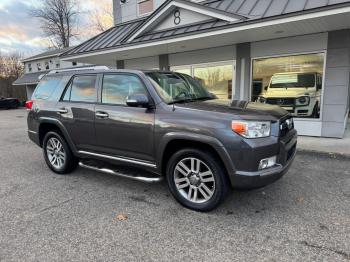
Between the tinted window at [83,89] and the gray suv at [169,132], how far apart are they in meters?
0.02

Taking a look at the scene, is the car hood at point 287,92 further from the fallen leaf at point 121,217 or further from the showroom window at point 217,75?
the fallen leaf at point 121,217

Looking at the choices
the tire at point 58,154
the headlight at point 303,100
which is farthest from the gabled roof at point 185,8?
the tire at point 58,154

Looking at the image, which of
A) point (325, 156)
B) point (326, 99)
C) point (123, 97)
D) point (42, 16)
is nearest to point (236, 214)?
point (123, 97)

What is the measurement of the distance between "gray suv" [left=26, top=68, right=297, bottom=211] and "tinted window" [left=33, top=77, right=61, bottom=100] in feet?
0.10

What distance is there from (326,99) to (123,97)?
6.23 meters

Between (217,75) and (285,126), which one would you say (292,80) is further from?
(285,126)

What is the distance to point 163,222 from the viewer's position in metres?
3.34

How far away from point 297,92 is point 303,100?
30cm

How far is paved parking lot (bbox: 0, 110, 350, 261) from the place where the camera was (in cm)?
273

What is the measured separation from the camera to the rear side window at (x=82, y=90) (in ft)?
14.9

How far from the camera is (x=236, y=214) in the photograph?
3.49 m

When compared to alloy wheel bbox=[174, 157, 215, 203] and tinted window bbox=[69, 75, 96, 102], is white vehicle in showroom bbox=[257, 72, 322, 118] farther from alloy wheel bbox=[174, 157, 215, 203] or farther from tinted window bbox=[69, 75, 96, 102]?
tinted window bbox=[69, 75, 96, 102]

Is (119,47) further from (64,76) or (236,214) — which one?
(236,214)

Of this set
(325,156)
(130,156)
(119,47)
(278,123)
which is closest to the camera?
(278,123)
